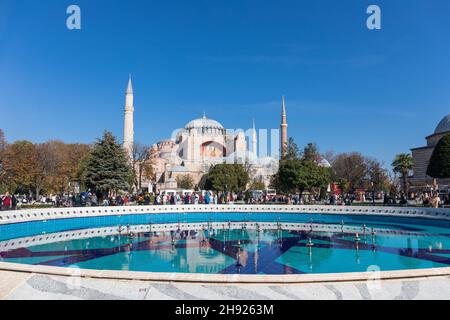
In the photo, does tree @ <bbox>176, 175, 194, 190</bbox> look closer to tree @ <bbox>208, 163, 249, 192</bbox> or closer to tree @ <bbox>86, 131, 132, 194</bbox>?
tree @ <bbox>208, 163, 249, 192</bbox>

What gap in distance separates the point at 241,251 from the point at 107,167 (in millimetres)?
17539

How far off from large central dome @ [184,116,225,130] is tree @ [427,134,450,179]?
45641mm

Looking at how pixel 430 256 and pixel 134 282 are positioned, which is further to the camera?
pixel 430 256

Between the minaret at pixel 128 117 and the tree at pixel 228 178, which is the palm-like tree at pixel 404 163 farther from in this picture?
the minaret at pixel 128 117

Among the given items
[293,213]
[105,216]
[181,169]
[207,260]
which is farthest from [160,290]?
[181,169]

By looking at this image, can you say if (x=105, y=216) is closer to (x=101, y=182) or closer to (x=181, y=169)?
(x=101, y=182)

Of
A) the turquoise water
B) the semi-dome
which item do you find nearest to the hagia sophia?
the semi-dome

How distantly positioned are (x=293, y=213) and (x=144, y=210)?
26.1 feet

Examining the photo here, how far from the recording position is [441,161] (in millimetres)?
30797

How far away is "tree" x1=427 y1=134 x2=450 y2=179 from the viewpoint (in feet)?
99.8

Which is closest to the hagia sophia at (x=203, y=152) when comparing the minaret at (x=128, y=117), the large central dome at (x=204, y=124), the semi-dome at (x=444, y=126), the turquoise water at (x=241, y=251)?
the large central dome at (x=204, y=124)

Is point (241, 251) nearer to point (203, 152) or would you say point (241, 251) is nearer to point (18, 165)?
point (18, 165)

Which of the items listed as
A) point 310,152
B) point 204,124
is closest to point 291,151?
point 310,152
